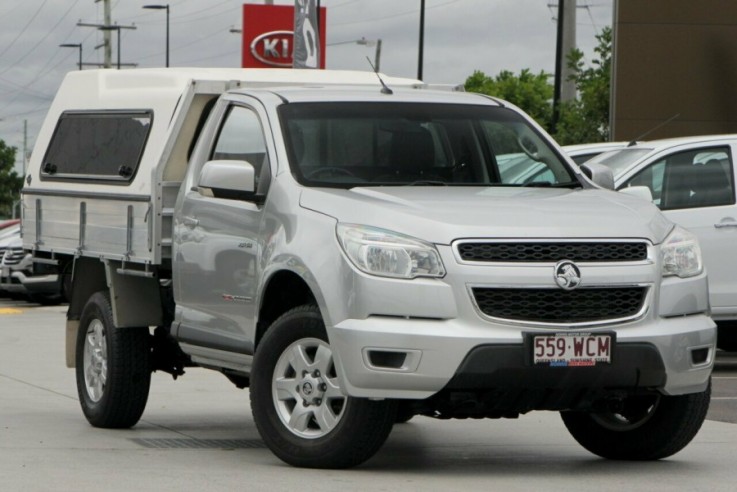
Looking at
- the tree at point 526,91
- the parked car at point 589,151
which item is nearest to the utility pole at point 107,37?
the tree at point 526,91

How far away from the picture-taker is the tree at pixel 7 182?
124 meters

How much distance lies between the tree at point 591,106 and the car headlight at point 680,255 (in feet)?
72.2

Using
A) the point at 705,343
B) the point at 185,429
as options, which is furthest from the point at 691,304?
the point at 185,429

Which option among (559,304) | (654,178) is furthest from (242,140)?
(654,178)

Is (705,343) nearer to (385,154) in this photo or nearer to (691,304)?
(691,304)

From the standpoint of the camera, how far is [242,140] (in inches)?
361

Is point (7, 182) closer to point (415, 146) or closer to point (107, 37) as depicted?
point (107, 37)

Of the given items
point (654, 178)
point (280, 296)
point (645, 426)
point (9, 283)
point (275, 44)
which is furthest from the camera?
point (275, 44)

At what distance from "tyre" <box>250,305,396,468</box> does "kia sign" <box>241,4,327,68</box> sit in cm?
3590

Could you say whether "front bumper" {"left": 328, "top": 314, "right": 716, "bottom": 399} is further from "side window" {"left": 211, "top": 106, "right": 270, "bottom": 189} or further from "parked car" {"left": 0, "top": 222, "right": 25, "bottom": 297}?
"parked car" {"left": 0, "top": 222, "right": 25, "bottom": 297}

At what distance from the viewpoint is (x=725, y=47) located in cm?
2762

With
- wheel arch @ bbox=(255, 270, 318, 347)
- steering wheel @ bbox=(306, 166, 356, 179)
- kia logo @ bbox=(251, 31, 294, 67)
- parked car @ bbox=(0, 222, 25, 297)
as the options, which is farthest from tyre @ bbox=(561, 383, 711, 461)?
kia logo @ bbox=(251, 31, 294, 67)

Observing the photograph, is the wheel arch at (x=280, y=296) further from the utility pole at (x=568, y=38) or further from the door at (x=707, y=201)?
the utility pole at (x=568, y=38)

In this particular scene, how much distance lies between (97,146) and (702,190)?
563 centimetres
